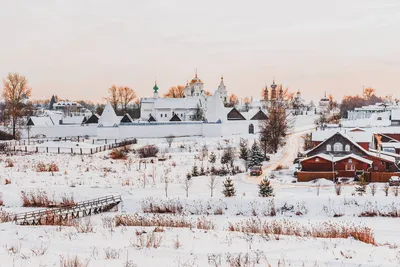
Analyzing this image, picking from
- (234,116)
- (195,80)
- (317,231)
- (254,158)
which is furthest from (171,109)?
(317,231)

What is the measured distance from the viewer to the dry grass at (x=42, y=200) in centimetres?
1919

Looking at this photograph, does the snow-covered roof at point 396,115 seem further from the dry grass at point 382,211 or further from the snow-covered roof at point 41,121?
the snow-covered roof at point 41,121

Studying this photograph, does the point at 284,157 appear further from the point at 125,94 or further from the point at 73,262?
the point at 125,94

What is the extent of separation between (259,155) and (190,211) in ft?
50.7

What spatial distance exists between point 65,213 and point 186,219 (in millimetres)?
4969

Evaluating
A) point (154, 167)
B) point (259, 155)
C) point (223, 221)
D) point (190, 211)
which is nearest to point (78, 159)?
point (154, 167)

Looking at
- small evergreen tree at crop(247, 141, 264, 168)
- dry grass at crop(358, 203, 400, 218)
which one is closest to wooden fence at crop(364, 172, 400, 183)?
small evergreen tree at crop(247, 141, 264, 168)

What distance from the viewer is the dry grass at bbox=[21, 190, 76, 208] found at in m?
19.2

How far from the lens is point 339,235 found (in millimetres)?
11992

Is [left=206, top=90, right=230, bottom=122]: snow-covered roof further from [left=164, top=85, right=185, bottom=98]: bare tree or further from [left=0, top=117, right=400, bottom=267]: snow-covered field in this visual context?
[left=164, top=85, right=185, bottom=98]: bare tree

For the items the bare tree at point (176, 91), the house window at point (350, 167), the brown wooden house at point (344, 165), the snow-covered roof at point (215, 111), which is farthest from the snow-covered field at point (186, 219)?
the bare tree at point (176, 91)

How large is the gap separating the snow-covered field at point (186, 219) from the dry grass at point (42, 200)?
0.34 m

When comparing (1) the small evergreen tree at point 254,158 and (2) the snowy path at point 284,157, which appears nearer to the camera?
(2) the snowy path at point 284,157

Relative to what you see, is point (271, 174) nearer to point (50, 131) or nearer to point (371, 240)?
point (371, 240)
